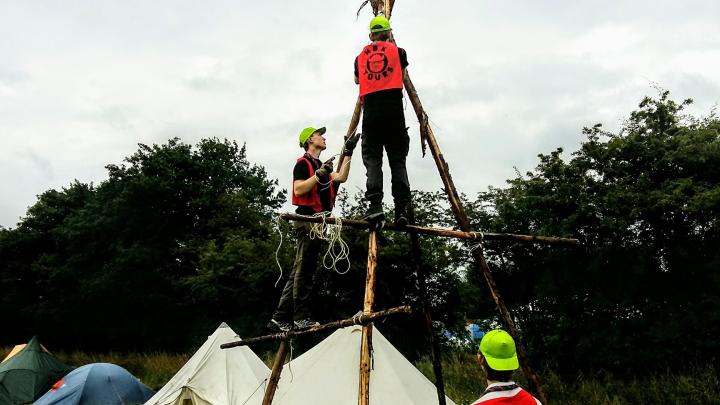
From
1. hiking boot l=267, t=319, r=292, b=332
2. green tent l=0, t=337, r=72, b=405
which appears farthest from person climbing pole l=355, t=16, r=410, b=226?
green tent l=0, t=337, r=72, b=405

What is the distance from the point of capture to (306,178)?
15.5ft

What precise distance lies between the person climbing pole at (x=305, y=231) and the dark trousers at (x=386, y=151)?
0.36 metres

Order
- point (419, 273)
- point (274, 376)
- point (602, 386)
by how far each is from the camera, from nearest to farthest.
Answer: point (274, 376)
point (419, 273)
point (602, 386)

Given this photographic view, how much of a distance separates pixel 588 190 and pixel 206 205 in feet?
65.5

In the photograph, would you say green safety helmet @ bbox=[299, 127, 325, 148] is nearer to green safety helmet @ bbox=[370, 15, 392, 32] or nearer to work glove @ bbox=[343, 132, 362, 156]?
work glove @ bbox=[343, 132, 362, 156]

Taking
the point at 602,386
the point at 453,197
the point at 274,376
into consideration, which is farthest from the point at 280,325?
the point at 602,386

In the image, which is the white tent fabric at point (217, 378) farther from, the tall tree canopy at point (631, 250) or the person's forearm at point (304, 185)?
the person's forearm at point (304, 185)

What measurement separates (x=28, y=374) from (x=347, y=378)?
13209mm

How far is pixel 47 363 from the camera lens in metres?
16.1

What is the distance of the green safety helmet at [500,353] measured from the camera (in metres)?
3.20

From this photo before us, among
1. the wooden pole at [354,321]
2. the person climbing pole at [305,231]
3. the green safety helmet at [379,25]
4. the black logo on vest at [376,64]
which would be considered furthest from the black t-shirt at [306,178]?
the green safety helmet at [379,25]

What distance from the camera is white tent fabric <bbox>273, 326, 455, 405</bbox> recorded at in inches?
257

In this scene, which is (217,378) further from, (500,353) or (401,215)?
(500,353)

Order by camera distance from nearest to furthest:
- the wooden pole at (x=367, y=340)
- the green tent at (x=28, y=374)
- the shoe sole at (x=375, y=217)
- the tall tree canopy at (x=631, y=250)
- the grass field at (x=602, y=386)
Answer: the wooden pole at (x=367, y=340), the shoe sole at (x=375, y=217), the grass field at (x=602, y=386), the tall tree canopy at (x=631, y=250), the green tent at (x=28, y=374)
